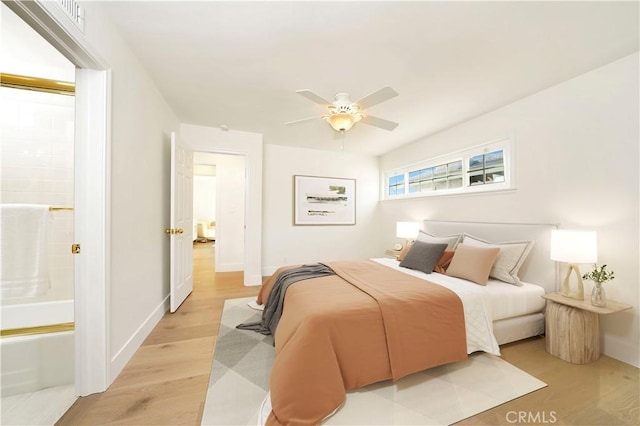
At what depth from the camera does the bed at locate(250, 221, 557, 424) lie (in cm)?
132

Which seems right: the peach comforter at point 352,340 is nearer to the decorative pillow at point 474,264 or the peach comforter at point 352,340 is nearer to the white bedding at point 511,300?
the white bedding at point 511,300

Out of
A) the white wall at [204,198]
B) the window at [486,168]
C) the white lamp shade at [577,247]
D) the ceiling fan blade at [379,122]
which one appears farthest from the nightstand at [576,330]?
the white wall at [204,198]

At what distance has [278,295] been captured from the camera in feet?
7.30

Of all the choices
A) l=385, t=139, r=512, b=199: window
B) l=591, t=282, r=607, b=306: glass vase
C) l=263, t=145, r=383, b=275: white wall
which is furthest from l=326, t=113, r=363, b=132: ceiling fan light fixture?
l=591, t=282, r=607, b=306: glass vase

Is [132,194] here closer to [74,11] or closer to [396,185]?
[74,11]

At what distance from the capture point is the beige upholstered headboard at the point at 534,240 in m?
2.34

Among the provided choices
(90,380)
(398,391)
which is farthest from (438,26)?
(90,380)

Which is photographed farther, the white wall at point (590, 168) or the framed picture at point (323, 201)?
the framed picture at point (323, 201)

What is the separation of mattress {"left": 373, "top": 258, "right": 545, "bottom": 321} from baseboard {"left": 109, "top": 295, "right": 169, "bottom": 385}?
2630mm

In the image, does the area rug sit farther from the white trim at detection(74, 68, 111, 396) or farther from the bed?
the white trim at detection(74, 68, 111, 396)

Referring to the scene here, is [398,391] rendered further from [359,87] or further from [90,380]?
[359,87]

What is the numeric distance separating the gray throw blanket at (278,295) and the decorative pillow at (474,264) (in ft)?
4.23

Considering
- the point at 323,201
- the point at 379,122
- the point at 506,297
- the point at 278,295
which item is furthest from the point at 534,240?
the point at 323,201

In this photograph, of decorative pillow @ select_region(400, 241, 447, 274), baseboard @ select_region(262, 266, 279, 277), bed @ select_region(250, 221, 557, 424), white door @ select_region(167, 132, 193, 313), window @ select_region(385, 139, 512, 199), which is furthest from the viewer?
baseboard @ select_region(262, 266, 279, 277)
